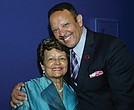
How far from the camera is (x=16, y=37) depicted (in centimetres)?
191

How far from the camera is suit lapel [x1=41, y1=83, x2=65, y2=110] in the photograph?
1.62 m

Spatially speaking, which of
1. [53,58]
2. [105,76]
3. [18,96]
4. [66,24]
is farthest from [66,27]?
[18,96]

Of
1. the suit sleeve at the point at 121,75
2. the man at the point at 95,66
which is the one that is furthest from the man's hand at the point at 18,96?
the suit sleeve at the point at 121,75

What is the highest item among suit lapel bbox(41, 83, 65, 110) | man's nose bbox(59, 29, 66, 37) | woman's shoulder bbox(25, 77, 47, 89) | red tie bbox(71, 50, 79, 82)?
man's nose bbox(59, 29, 66, 37)

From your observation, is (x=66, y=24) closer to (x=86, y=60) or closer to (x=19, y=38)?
(x=86, y=60)

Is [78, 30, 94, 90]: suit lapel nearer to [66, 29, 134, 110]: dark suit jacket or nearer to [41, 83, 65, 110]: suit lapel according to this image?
[66, 29, 134, 110]: dark suit jacket

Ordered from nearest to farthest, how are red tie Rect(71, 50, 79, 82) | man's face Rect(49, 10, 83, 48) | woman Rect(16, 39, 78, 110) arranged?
woman Rect(16, 39, 78, 110) → man's face Rect(49, 10, 83, 48) → red tie Rect(71, 50, 79, 82)

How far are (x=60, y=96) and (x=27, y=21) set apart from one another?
0.69 meters

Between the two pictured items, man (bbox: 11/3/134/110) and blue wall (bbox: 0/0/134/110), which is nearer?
man (bbox: 11/3/134/110)

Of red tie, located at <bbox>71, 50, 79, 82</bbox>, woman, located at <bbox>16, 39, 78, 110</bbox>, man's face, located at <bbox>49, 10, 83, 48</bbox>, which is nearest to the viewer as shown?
woman, located at <bbox>16, 39, 78, 110</bbox>

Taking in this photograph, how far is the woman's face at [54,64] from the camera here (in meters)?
1.71

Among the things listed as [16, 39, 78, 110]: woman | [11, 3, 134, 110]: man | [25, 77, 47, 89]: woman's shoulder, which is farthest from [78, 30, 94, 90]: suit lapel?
[25, 77, 47, 89]: woman's shoulder

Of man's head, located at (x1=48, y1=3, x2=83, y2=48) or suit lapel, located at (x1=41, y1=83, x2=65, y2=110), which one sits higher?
man's head, located at (x1=48, y1=3, x2=83, y2=48)

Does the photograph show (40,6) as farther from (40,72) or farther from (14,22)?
(40,72)
